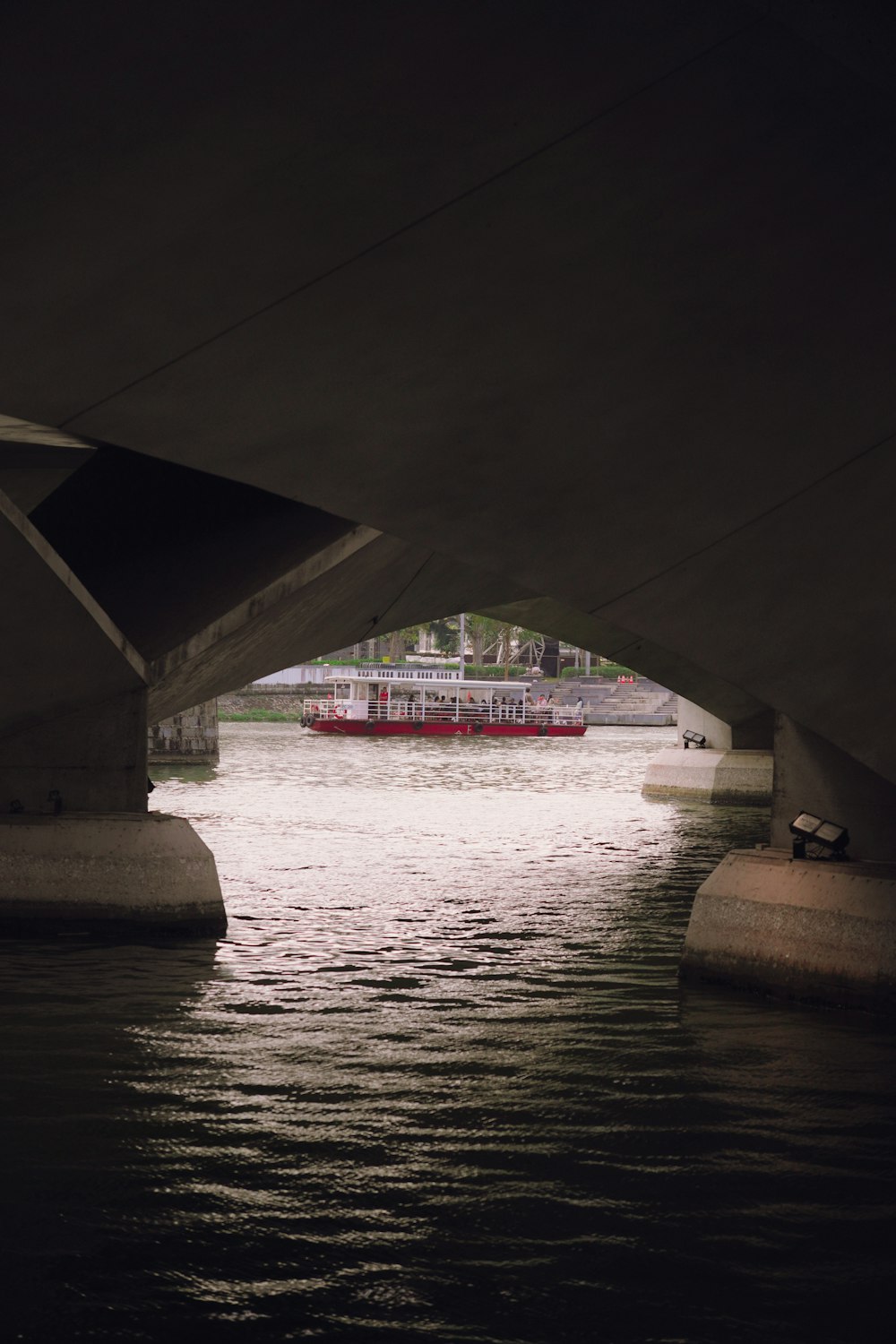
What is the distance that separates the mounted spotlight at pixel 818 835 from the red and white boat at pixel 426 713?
2332 inches

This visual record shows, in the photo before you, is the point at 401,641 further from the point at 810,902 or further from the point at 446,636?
the point at 810,902

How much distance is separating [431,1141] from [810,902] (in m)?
4.90

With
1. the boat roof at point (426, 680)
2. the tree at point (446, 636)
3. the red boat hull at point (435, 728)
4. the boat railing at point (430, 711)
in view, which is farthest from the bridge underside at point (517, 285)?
the tree at point (446, 636)

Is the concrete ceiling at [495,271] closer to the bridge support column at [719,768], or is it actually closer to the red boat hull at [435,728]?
the bridge support column at [719,768]

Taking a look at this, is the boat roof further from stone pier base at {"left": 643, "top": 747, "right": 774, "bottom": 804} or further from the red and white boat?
stone pier base at {"left": 643, "top": 747, "right": 774, "bottom": 804}

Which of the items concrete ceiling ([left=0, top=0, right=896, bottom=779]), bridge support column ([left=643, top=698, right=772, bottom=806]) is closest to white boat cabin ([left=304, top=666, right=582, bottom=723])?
bridge support column ([left=643, top=698, right=772, bottom=806])

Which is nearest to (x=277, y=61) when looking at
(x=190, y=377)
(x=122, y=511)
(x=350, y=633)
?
(x=190, y=377)

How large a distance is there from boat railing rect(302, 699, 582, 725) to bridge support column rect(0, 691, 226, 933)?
5710 cm

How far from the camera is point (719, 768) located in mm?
38031

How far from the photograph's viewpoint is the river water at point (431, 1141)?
22.9 ft

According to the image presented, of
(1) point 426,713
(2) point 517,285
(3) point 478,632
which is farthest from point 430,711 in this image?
(2) point 517,285

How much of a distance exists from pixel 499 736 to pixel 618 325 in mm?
67530

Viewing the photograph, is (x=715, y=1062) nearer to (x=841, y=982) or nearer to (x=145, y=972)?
(x=841, y=982)

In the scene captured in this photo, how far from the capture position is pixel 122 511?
19.1 m
